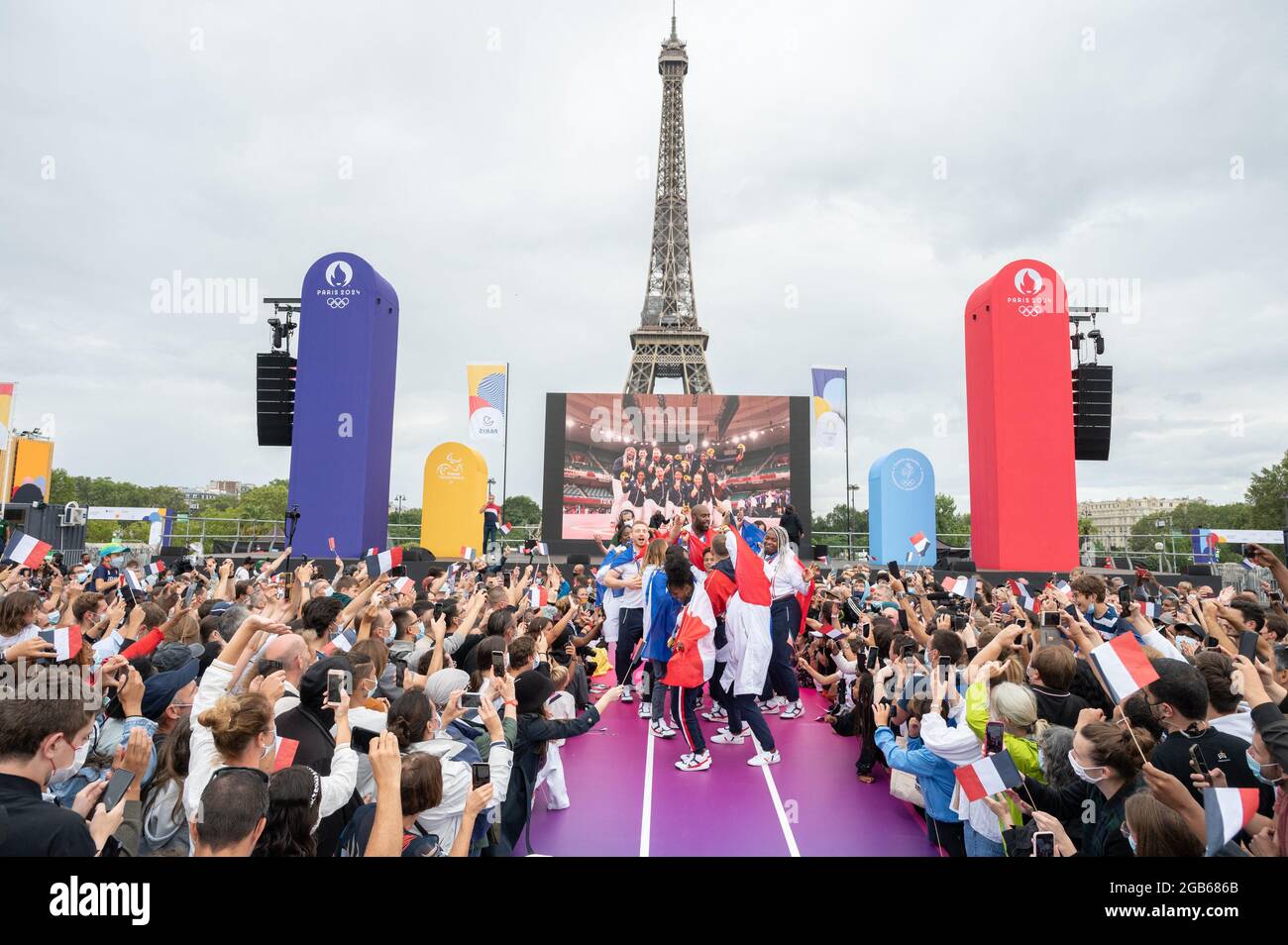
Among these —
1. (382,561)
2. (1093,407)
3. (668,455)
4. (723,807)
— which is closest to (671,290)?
(668,455)

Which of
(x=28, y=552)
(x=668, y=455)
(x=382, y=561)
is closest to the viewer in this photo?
(x=28, y=552)

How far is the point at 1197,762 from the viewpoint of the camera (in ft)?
7.79

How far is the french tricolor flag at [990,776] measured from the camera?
2363 millimetres

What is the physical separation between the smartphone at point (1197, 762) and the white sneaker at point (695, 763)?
3365mm

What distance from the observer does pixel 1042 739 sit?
10.1 feet

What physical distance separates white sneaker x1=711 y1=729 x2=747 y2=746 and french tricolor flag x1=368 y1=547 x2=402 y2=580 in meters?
3.62

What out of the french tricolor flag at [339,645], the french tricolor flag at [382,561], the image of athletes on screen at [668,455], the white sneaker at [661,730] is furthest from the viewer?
the image of athletes on screen at [668,455]

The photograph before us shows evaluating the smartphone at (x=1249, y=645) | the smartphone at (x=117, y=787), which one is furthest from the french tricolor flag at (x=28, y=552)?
the smartphone at (x=1249, y=645)

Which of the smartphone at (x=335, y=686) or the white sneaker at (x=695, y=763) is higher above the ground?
the smartphone at (x=335, y=686)

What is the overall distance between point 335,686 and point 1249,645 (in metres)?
4.94

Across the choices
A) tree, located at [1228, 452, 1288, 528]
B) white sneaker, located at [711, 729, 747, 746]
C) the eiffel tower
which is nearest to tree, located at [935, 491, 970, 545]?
tree, located at [1228, 452, 1288, 528]

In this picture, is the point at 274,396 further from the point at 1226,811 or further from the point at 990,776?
the point at 1226,811

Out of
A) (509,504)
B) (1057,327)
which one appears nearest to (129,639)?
(1057,327)

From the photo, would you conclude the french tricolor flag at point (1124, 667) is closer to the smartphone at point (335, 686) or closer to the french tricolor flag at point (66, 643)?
the smartphone at point (335, 686)
